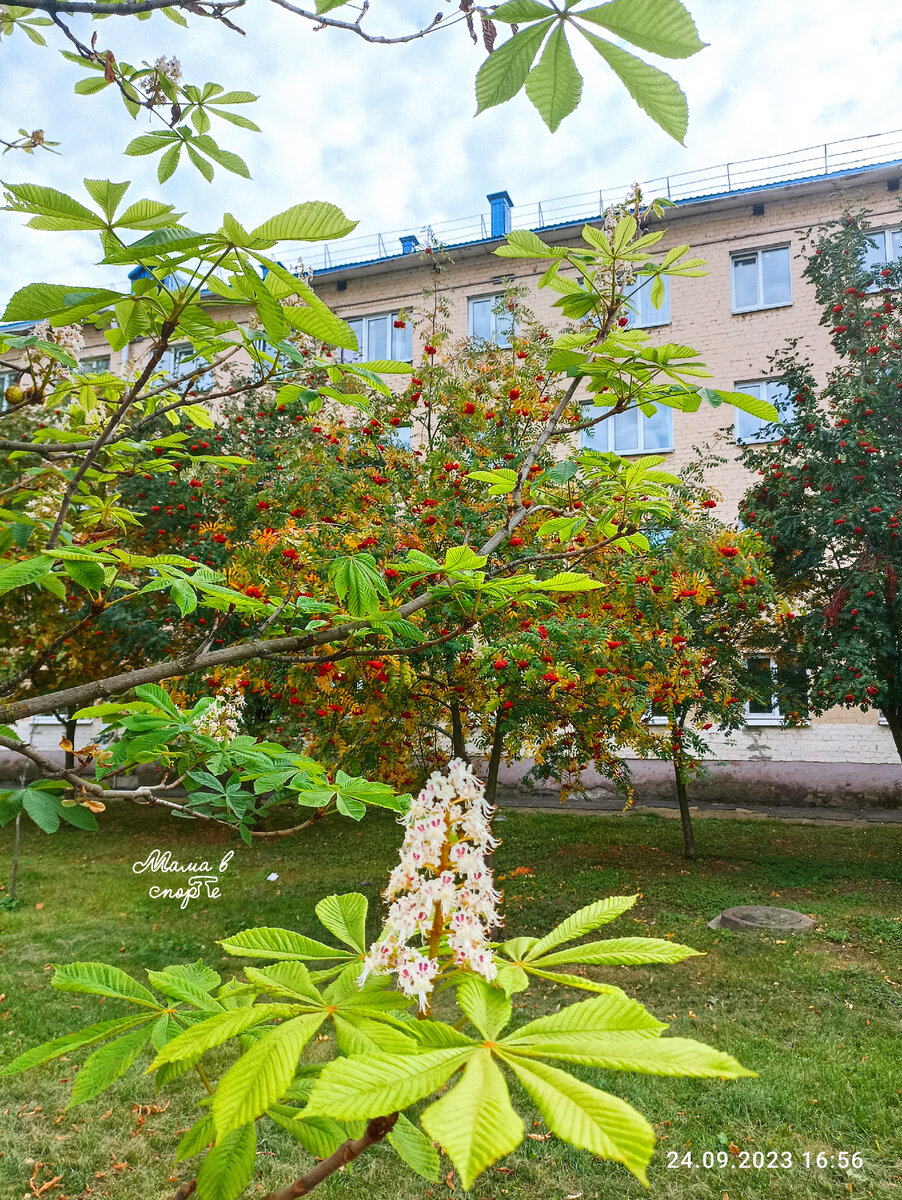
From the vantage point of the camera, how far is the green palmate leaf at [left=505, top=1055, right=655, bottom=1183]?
0.50 meters

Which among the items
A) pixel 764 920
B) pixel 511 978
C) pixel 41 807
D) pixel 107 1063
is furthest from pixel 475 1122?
pixel 764 920

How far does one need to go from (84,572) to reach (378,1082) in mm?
1093

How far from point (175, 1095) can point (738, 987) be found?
3.66m

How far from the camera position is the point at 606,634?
479 cm

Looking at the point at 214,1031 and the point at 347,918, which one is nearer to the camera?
the point at 214,1031

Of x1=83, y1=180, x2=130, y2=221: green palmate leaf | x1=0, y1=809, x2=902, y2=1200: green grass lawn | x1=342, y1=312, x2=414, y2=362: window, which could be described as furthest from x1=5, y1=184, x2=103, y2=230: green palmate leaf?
x1=342, y1=312, x2=414, y2=362: window

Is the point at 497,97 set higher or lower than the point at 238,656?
higher

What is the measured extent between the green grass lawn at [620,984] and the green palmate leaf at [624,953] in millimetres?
3008

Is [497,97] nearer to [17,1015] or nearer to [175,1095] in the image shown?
[175,1095]

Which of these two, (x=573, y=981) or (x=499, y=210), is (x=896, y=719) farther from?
(x=499, y=210)

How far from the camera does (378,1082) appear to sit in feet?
1.95

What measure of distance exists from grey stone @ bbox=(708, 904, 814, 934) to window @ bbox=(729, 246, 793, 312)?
37.0ft

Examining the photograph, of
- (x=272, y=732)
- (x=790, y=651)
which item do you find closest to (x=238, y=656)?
(x=272, y=732)

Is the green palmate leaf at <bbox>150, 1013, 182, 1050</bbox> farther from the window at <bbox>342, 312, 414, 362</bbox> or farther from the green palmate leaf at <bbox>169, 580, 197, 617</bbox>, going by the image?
the window at <bbox>342, 312, 414, 362</bbox>
